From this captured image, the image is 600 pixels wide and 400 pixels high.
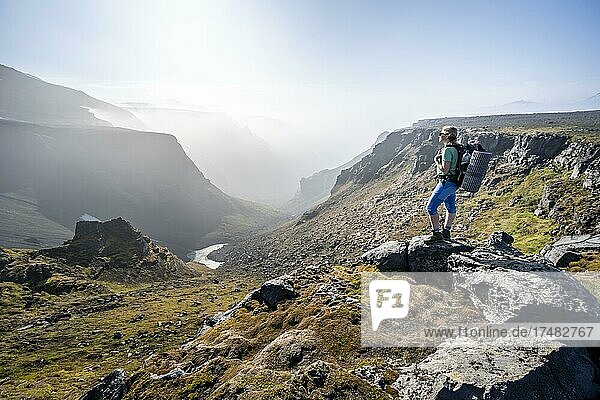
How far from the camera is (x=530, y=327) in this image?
1023cm

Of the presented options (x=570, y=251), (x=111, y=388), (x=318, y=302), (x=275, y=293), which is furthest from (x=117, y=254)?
(x=570, y=251)

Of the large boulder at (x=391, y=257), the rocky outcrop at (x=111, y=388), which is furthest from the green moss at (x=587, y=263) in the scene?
the rocky outcrop at (x=111, y=388)

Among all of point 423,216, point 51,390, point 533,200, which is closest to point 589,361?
point 51,390

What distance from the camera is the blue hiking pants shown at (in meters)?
14.8

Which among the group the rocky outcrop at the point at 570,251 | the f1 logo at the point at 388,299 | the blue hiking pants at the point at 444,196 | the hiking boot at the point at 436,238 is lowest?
the rocky outcrop at the point at 570,251

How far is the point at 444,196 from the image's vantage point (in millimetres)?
15023

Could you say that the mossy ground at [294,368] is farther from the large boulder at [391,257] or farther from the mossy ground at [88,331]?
the mossy ground at [88,331]

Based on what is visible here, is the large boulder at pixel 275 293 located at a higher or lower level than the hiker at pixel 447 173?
lower

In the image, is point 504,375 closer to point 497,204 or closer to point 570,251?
point 570,251

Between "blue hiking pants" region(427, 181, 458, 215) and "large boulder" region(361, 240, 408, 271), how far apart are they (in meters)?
2.77

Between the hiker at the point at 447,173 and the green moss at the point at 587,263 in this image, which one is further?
the green moss at the point at 587,263

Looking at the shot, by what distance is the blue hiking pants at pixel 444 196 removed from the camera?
14.8 meters

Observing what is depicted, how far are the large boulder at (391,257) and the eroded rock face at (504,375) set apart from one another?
7044 mm

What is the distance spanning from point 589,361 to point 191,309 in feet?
282
